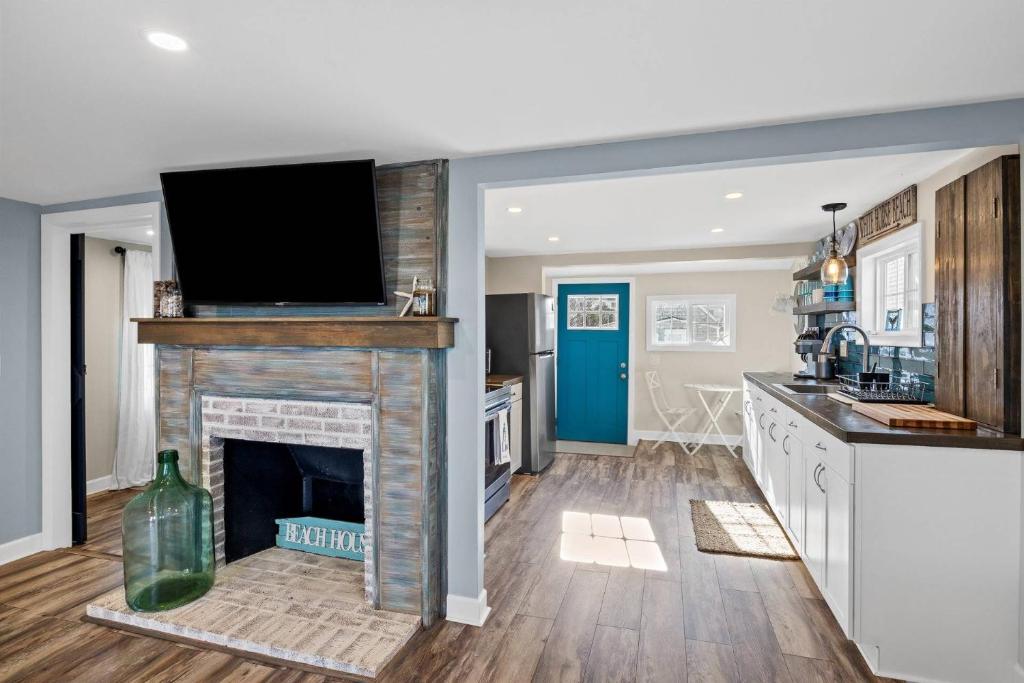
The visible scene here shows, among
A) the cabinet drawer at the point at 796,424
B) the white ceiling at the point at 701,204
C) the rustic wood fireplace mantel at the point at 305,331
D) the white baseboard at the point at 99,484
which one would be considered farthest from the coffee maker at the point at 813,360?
the white baseboard at the point at 99,484

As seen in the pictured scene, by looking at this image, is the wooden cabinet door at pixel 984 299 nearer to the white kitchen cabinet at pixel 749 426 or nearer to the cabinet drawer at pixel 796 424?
the cabinet drawer at pixel 796 424

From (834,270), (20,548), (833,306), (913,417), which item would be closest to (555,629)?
(913,417)

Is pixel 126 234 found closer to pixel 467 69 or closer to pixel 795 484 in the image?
→ pixel 467 69

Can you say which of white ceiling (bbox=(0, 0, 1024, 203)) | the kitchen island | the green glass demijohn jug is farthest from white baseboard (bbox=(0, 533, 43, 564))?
the kitchen island

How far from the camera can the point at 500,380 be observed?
448 cm

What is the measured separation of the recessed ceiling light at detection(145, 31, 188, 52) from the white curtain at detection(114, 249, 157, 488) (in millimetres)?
3550

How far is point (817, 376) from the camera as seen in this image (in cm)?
404

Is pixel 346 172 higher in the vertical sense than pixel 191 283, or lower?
higher

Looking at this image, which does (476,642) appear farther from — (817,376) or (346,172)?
(817,376)

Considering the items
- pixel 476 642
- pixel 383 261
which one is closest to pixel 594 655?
pixel 476 642

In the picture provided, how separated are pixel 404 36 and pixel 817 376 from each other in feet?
12.8

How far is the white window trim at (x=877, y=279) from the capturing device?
295 cm

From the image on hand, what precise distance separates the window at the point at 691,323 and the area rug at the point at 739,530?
7.75 feet

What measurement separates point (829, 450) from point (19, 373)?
450 centimetres
